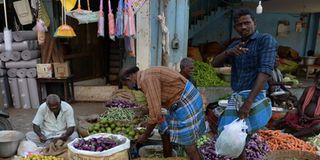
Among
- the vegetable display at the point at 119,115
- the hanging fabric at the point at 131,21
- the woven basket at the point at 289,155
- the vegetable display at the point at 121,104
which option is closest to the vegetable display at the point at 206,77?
the hanging fabric at the point at 131,21

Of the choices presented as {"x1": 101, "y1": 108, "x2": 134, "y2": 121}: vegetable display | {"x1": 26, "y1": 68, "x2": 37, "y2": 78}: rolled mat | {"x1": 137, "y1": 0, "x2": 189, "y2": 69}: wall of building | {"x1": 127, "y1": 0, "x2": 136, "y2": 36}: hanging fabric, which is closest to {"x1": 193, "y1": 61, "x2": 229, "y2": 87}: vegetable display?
{"x1": 137, "y1": 0, "x2": 189, "y2": 69}: wall of building

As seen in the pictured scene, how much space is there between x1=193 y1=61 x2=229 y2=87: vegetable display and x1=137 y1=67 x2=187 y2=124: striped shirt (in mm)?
4358

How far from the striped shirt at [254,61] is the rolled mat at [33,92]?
5468mm

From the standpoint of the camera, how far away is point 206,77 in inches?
306

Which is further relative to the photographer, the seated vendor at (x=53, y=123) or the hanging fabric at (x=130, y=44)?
the hanging fabric at (x=130, y=44)

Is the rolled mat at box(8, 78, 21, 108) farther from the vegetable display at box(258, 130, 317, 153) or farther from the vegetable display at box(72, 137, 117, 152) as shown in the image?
the vegetable display at box(258, 130, 317, 153)

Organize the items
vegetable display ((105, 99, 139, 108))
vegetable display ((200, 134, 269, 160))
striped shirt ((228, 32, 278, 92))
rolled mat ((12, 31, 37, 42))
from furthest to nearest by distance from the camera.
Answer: rolled mat ((12, 31, 37, 42)) → vegetable display ((105, 99, 139, 108)) → vegetable display ((200, 134, 269, 160)) → striped shirt ((228, 32, 278, 92))

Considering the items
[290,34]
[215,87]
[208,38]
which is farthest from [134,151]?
[290,34]

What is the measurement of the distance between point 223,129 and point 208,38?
1043 centimetres

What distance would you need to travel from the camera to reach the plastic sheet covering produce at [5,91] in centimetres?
695

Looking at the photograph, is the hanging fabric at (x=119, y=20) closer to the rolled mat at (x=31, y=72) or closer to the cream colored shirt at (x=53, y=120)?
the cream colored shirt at (x=53, y=120)

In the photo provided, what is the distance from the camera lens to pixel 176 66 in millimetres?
7016

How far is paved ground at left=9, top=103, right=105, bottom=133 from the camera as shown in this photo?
5926 millimetres

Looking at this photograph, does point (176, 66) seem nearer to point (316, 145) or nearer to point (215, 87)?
point (215, 87)
